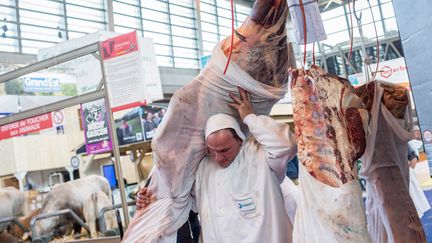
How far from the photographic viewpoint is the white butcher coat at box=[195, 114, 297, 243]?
5.19 ft

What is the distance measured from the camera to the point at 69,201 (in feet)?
13.2

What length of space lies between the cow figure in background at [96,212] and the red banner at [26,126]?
750mm

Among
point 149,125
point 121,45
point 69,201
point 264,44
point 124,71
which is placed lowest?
point 69,201

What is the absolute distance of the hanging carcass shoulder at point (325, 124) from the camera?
119 cm

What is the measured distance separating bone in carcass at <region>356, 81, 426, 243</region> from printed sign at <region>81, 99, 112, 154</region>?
2159 mm

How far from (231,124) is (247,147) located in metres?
0.13

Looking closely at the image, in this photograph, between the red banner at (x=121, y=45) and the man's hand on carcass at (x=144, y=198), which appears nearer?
the man's hand on carcass at (x=144, y=198)

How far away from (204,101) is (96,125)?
1977 millimetres

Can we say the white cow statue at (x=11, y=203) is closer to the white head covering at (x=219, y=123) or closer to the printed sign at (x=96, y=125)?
the printed sign at (x=96, y=125)

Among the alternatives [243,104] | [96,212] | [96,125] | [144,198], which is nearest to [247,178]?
[243,104]

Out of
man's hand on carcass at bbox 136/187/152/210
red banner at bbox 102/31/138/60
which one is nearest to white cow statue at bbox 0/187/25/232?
red banner at bbox 102/31/138/60

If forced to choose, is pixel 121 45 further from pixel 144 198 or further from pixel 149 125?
pixel 144 198

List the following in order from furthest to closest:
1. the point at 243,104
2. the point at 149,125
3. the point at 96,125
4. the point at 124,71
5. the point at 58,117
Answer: the point at 149,125
the point at 124,71
the point at 58,117
the point at 96,125
the point at 243,104

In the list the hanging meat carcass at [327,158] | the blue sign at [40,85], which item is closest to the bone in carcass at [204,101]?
the hanging meat carcass at [327,158]
